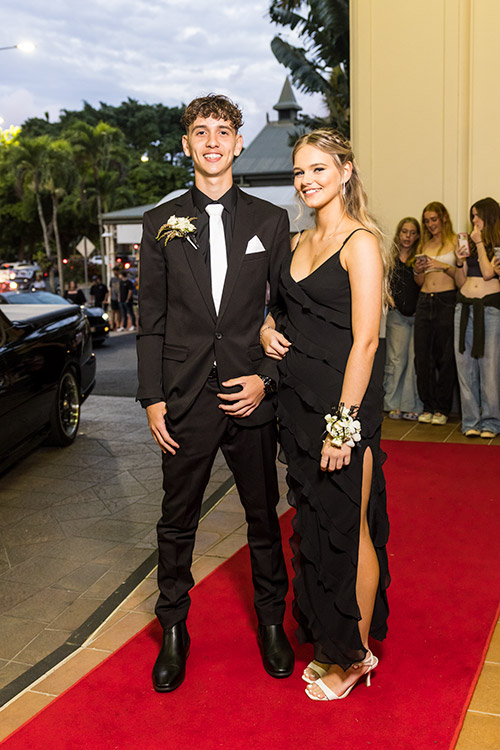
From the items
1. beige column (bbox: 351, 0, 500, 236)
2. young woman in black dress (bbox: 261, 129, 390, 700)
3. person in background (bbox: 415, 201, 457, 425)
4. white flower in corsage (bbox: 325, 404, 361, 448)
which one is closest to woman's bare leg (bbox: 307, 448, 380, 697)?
young woman in black dress (bbox: 261, 129, 390, 700)

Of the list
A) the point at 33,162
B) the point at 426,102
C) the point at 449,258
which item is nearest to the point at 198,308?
the point at 449,258

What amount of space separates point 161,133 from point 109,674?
75.1m

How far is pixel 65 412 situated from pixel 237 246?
15.8ft

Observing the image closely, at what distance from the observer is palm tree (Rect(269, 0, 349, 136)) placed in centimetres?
1496

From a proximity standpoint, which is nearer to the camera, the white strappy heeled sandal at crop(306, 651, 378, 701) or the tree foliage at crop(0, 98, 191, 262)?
the white strappy heeled sandal at crop(306, 651, 378, 701)

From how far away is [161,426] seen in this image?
298 centimetres

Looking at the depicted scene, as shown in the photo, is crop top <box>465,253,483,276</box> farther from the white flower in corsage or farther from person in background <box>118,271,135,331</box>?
person in background <box>118,271,135,331</box>

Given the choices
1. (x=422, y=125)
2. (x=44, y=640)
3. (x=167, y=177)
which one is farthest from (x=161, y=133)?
(x=44, y=640)

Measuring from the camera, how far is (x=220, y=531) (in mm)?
4871

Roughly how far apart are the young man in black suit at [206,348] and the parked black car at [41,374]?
2977 millimetres

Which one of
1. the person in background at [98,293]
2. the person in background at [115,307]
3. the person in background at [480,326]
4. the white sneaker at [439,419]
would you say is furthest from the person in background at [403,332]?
the person in background at [98,293]

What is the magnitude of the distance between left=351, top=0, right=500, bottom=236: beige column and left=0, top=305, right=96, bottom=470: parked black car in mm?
3245

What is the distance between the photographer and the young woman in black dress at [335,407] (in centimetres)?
269

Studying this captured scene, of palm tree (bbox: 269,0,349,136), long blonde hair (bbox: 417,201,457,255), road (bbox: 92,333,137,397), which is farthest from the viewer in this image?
palm tree (bbox: 269,0,349,136)
